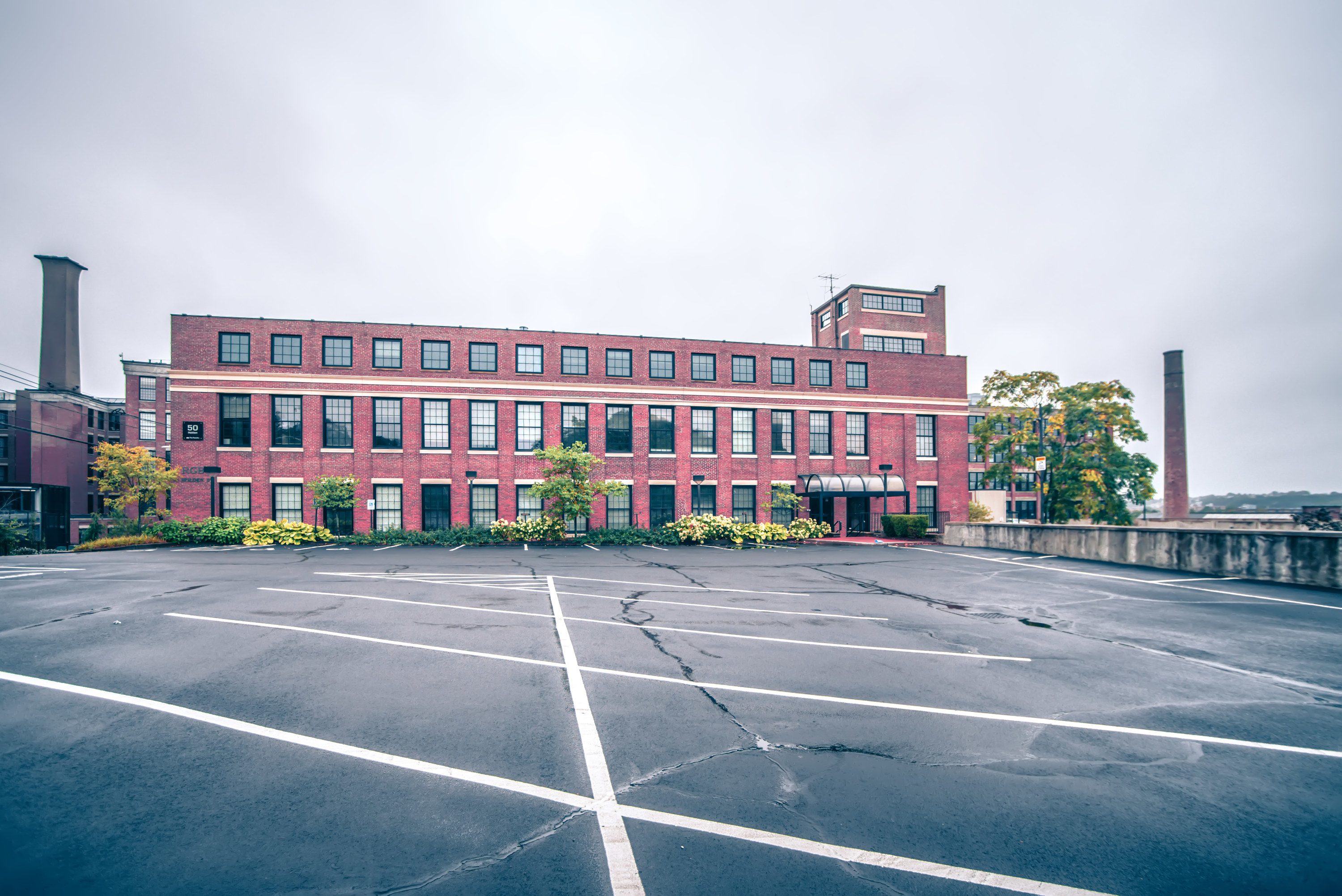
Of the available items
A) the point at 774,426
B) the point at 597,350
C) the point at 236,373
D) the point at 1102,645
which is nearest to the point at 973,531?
the point at 774,426

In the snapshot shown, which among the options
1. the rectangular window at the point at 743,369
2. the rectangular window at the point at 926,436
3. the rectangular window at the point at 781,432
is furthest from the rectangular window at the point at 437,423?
the rectangular window at the point at 926,436

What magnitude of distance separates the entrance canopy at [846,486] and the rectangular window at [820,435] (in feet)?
4.68

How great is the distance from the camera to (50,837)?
3691 mm

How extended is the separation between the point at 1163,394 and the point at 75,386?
84298mm

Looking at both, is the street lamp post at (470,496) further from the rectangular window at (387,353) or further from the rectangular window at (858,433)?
the rectangular window at (858,433)

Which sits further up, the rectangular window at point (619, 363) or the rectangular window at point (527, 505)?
the rectangular window at point (619, 363)

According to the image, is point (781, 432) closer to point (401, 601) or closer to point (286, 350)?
point (401, 601)

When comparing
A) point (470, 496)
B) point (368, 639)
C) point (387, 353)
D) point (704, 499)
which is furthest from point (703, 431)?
point (368, 639)

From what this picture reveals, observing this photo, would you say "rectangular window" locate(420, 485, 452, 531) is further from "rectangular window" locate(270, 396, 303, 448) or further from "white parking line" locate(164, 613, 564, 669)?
"white parking line" locate(164, 613, 564, 669)

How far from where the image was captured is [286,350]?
90.5 ft

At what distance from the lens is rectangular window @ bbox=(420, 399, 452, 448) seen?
93.2 ft

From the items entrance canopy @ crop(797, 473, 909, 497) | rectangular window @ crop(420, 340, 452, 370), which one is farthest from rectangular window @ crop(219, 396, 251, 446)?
entrance canopy @ crop(797, 473, 909, 497)

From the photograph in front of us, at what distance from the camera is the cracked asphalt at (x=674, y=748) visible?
351 centimetres

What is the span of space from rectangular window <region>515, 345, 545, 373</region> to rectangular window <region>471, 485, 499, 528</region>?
6.34 metres
